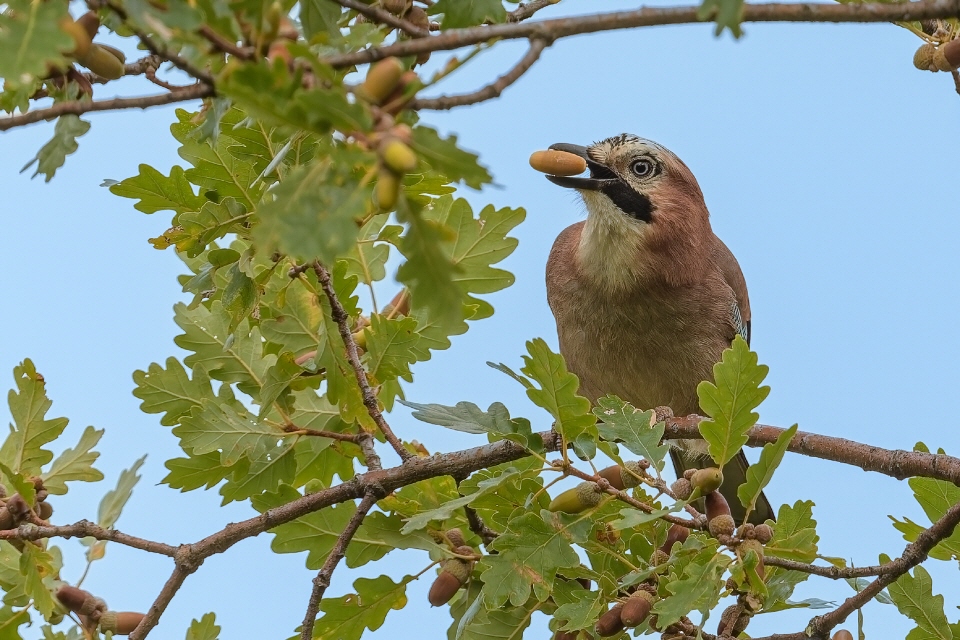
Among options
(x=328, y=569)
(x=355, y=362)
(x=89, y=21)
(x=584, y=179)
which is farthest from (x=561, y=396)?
(x=584, y=179)

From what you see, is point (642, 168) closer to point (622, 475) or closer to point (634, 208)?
point (634, 208)

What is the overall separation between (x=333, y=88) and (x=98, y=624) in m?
2.13

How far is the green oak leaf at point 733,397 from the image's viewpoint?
8.87 feet

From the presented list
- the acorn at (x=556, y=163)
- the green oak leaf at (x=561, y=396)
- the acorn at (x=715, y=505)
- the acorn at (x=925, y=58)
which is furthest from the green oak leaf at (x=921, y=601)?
the acorn at (x=556, y=163)

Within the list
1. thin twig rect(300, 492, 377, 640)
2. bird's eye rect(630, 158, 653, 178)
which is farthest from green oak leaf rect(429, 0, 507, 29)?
bird's eye rect(630, 158, 653, 178)

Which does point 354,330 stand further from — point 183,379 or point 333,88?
point 333,88

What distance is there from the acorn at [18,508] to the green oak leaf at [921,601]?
8.30 ft

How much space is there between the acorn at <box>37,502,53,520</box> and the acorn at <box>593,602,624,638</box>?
1.69 metres

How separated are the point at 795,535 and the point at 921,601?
2.26ft

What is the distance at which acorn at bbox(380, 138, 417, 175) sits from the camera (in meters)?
1.50

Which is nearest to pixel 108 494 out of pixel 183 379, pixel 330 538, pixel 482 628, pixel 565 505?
pixel 183 379

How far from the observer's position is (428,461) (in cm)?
322

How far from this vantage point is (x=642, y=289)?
16.5 feet

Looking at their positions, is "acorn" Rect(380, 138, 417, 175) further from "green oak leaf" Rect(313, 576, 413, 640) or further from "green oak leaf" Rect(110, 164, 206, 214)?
"green oak leaf" Rect(313, 576, 413, 640)
